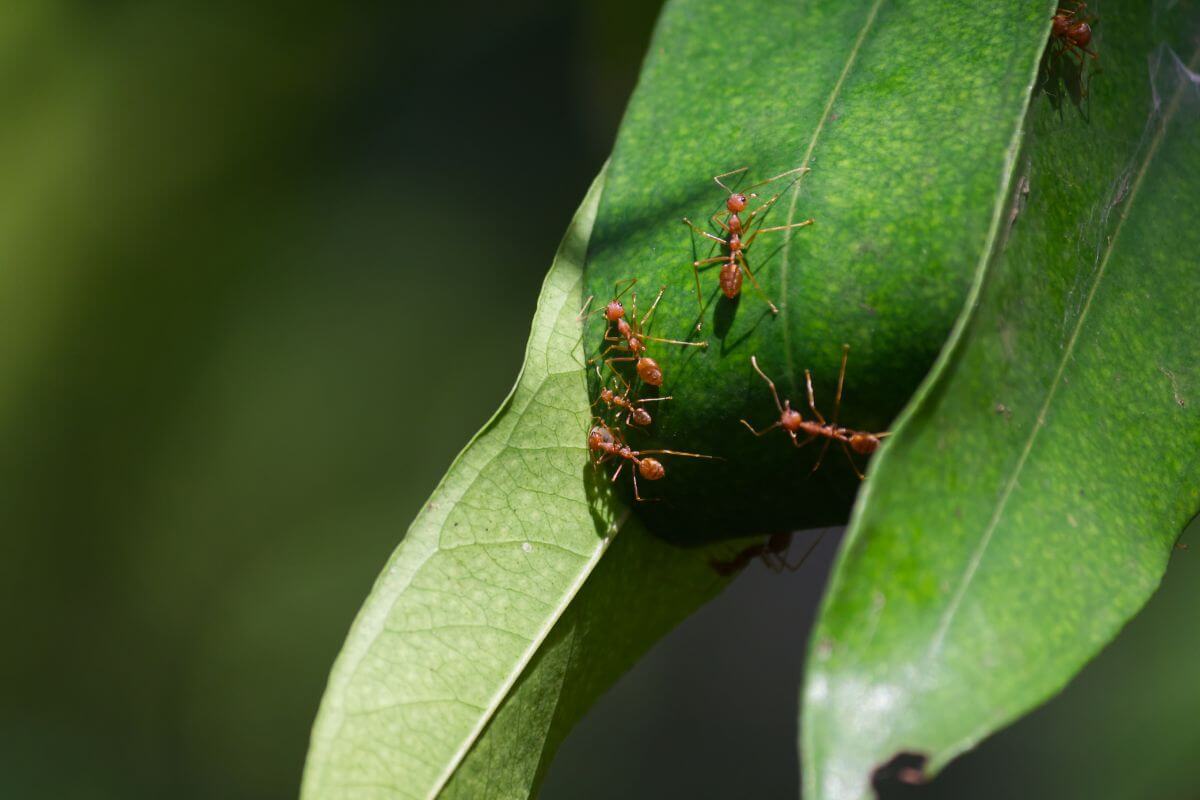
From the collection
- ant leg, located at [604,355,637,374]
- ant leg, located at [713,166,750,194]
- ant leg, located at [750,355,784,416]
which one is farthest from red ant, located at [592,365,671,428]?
ant leg, located at [713,166,750,194]

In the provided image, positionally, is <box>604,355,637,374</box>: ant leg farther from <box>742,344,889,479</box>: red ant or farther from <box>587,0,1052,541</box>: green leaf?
<box>742,344,889,479</box>: red ant

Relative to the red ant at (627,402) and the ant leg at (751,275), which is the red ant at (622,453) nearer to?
the red ant at (627,402)

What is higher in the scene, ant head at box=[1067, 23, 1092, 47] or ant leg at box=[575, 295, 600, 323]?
ant leg at box=[575, 295, 600, 323]

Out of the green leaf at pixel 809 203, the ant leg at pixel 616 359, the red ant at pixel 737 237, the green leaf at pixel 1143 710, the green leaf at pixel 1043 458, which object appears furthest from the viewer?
the green leaf at pixel 1143 710

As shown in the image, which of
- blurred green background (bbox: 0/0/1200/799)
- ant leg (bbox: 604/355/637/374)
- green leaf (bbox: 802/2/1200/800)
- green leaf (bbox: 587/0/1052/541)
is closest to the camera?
green leaf (bbox: 802/2/1200/800)

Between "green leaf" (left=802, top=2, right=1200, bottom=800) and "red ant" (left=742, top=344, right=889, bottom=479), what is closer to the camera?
"green leaf" (left=802, top=2, right=1200, bottom=800)

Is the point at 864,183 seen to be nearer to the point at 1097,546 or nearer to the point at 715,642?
the point at 1097,546

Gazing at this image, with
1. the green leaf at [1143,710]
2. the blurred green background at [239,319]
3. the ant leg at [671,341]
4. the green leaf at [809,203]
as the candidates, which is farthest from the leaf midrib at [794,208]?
the green leaf at [1143,710]
